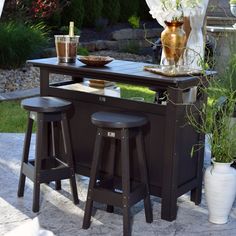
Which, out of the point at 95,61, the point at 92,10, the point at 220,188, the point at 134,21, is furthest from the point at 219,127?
the point at 134,21

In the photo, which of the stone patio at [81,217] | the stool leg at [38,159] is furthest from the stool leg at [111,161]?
the stool leg at [38,159]

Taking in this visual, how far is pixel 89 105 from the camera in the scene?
151 inches

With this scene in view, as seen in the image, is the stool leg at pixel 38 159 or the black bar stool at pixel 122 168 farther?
the stool leg at pixel 38 159

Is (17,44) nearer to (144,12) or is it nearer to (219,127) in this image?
(219,127)

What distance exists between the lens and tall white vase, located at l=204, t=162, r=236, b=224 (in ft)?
11.1

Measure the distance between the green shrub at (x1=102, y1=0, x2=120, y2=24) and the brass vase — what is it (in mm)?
7685

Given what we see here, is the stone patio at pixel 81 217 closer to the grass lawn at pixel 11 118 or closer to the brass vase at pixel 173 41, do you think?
the brass vase at pixel 173 41

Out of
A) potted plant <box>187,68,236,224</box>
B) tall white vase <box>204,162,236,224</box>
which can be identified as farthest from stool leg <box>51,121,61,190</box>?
tall white vase <box>204,162,236,224</box>

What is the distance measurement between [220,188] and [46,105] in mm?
1221

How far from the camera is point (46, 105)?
353 centimetres

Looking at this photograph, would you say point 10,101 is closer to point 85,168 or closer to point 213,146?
point 85,168

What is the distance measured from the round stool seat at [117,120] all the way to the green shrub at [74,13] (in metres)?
7.04

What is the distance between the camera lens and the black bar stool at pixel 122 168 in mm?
3197

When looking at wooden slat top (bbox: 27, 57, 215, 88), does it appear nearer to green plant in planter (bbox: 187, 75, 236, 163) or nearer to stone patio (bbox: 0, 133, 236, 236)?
green plant in planter (bbox: 187, 75, 236, 163)
